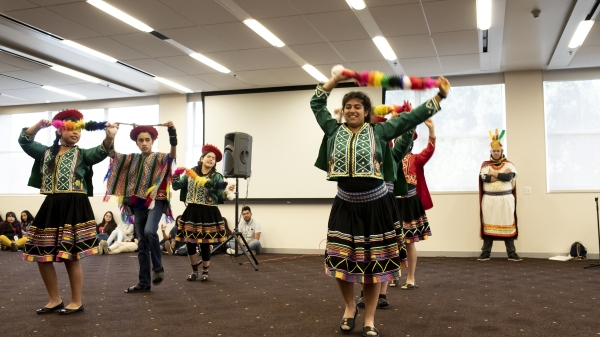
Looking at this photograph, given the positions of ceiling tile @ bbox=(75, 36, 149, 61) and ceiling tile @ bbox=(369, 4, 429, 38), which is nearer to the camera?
ceiling tile @ bbox=(369, 4, 429, 38)

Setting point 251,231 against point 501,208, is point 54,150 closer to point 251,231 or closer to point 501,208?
point 251,231

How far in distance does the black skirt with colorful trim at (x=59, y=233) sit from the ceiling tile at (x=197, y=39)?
3600 mm

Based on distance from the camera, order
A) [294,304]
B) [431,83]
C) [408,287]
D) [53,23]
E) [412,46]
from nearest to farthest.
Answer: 1. [431,83]
2. [294,304]
3. [408,287]
4. [53,23]
5. [412,46]

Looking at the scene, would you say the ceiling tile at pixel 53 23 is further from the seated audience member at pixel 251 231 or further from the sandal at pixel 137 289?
the seated audience member at pixel 251 231

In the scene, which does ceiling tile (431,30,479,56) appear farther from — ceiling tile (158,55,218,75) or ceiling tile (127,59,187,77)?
ceiling tile (127,59,187,77)

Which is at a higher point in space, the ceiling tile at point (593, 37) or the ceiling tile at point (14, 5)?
the ceiling tile at point (14, 5)

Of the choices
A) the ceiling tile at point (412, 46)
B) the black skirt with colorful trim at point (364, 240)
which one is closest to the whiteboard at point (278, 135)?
the ceiling tile at point (412, 46)

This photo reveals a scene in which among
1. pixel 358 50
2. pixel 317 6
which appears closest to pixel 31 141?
pixel 317 6

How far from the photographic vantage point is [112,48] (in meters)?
7.89

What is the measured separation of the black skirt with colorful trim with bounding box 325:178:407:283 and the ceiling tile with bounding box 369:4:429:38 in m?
3.61

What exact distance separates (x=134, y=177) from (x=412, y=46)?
448cm

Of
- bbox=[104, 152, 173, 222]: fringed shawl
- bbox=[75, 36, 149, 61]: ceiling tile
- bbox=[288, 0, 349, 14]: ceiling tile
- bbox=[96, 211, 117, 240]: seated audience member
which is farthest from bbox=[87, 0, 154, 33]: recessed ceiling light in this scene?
bbox=[96, 211, 117, 240]: seated audience member

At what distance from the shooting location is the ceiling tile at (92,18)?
624cm

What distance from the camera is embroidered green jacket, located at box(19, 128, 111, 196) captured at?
4.03 meters
